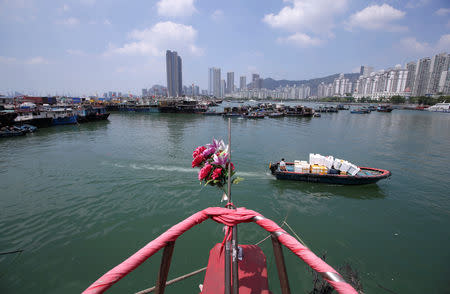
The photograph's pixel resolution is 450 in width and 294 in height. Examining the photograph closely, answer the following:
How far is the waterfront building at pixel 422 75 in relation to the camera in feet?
454

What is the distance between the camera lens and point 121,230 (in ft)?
26.5

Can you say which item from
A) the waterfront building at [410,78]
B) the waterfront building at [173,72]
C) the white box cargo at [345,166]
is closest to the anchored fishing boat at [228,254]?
the white box cargo at [345,166]

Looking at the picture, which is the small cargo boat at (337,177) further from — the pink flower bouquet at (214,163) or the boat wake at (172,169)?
the pink flower bouquet at (214,163)

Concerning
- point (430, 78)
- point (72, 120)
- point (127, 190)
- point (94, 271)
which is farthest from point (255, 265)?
point (430, 78)

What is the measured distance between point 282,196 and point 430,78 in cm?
19550

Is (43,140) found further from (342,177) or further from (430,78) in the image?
(430,78)

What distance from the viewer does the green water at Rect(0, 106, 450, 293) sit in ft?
20.4

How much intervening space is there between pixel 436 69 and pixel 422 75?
24.6ft

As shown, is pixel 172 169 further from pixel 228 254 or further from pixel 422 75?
pixel 422 75

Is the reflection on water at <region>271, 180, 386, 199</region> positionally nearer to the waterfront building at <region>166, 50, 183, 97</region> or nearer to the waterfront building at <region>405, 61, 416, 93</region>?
the waterfront building at <region>166, 50, 183, 97</region>

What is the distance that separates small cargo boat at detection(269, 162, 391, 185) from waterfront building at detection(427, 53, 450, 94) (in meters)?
185

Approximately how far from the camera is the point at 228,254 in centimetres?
200

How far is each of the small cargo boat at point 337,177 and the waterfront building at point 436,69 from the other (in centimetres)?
18477

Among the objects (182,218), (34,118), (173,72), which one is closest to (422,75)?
(173,72)
